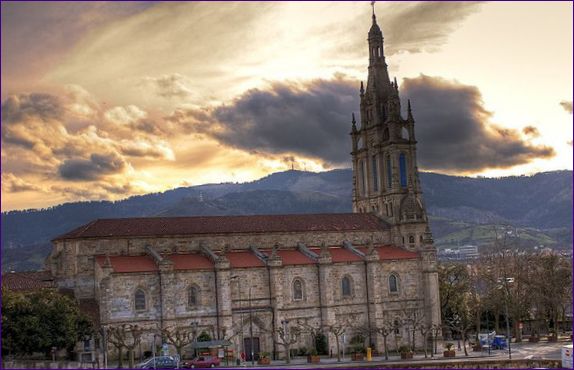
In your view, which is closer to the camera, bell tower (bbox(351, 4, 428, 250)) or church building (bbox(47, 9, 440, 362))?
church building (bbox(47, 9, 440, 362))

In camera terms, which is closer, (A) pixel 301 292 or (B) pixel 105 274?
(B) pixel 105 274

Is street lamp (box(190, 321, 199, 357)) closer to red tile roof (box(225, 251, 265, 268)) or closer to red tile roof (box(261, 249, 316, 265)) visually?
red tile roof (box(225, 251, 265, 268))

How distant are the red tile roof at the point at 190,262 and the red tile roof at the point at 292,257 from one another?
303 inches

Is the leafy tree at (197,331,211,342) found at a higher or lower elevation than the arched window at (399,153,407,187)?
lower

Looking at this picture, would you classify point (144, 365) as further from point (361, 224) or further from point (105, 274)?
point (361, 224)

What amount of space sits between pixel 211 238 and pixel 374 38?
34.6 meters

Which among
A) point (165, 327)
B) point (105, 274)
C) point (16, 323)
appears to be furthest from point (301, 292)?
point (16, 323)

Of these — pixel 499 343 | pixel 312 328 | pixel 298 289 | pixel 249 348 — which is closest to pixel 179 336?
pixel 249 348

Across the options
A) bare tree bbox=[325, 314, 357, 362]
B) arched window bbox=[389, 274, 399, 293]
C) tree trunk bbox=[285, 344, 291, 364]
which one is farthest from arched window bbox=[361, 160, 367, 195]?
tree trunk bbox=[285, 344, 291, 364]

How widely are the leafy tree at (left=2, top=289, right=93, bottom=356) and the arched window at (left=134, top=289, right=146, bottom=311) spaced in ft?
22.7

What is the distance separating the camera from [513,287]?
355 feet

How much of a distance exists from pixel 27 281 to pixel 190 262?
602 inches

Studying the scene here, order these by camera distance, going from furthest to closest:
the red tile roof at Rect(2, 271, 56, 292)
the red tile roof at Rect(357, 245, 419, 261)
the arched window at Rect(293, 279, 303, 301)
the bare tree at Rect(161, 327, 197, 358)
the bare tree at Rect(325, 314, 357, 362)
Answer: the red tile roof at Rect(357, 245, 419, 261) → the arched window at Rect(293, 279, 303, 301) → the bare tree at Rect(325, 314, 357, 362) → the red tile roof at Rect(2, 271, 56, 292) → the bare tree at Rect(161, 327, 197, 358)

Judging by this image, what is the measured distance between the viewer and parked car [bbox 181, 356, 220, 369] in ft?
220
